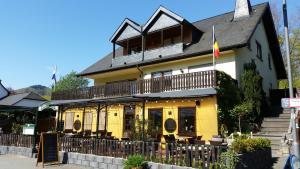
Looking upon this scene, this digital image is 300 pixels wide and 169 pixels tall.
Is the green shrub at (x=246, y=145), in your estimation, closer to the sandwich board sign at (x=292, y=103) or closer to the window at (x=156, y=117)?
the sandwich board sign at (x=292, y=103)

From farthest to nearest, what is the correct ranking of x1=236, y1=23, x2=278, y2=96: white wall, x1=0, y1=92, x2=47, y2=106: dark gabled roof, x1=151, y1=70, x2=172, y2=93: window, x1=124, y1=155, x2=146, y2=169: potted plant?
x1=0, y1=92, x2=47, y2=106: dark gabled roof, x1=236, y1=23, x2=278, y2=96: white wall, x1=151, y1=70, x2=172, y2=93: window, x1=124, y1=155, x2=146, y2=169: potted plant

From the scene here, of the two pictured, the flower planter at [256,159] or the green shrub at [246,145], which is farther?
the green shrub at [246,145]

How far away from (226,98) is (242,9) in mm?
10442

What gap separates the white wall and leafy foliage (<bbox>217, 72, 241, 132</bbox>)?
1777 mm

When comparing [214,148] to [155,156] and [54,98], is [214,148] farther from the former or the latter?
[54,98]

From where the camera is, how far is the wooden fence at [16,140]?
17844mm

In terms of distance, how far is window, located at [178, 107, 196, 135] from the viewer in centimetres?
1816

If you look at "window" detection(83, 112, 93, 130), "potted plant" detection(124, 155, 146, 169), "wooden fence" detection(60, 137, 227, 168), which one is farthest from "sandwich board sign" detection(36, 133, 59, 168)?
"window" detection(83, 112, 93, 130)

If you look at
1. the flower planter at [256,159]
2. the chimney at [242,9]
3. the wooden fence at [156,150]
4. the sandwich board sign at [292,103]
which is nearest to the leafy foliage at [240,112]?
the flower planter at [256,159]

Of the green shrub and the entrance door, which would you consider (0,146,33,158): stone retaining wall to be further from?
the green shrub

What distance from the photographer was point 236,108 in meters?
17.8

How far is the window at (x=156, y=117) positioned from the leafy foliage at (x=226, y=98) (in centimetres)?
438

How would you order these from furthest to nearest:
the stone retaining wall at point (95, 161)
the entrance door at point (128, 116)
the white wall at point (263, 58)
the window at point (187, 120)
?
1. the entrance door at point (128, 116)
2. the white wall at point (263, 58)
3. the window at point (187, 120)
4. the stone retaining wall at point (95, 161)

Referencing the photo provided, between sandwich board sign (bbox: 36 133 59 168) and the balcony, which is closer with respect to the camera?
sandwich board sign (bbox: 36 133 59 168)
